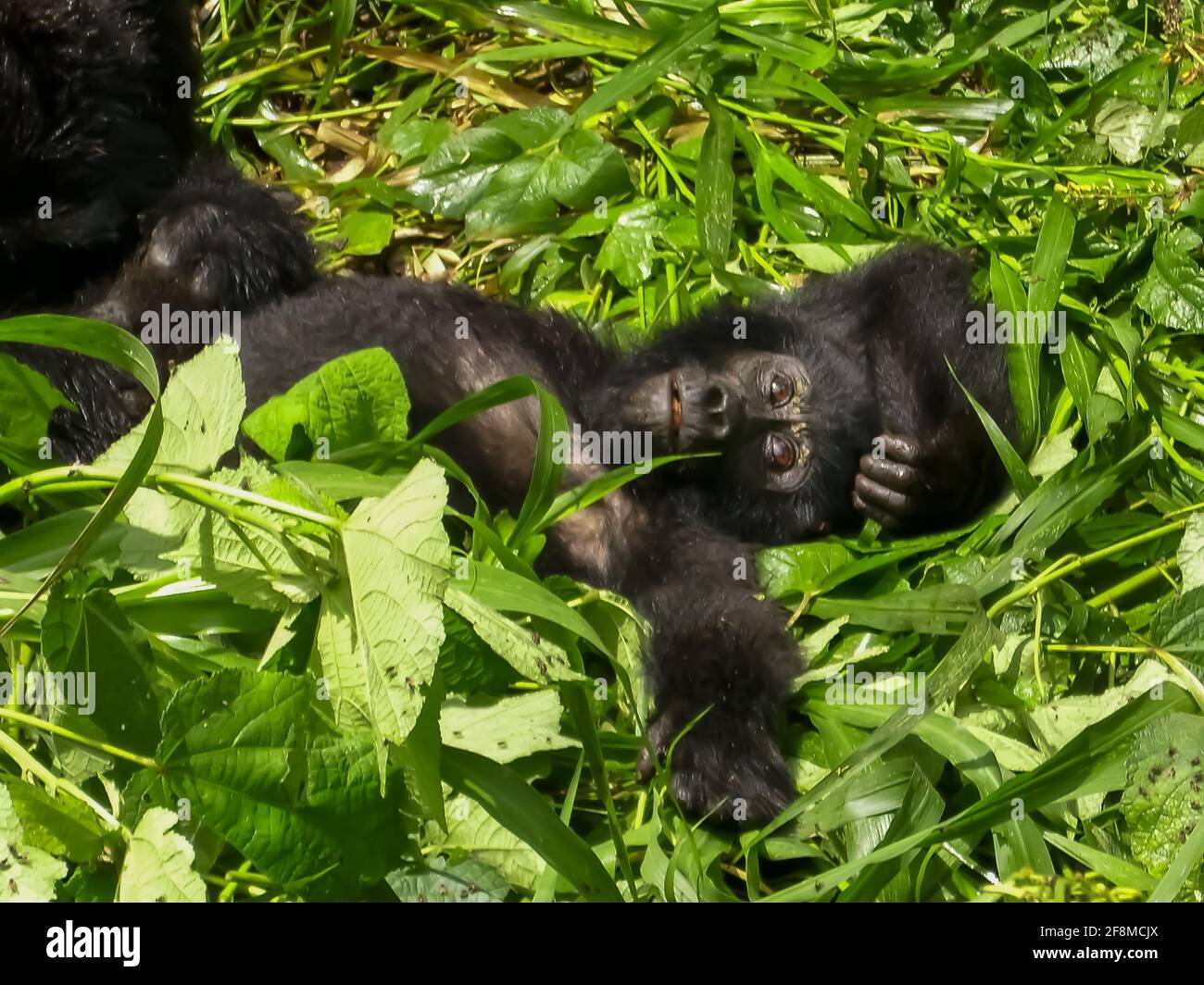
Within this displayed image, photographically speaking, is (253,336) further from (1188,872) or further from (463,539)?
(1188,872)

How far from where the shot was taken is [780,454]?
10.4ft

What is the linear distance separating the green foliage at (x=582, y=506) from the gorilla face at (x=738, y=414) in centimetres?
25

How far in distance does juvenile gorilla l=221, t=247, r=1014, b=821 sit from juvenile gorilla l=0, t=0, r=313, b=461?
0.59 feet

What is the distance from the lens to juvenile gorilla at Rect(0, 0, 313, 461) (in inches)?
112

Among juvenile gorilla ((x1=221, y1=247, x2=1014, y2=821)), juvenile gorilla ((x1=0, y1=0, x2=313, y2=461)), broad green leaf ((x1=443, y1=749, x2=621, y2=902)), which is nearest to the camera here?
broad green leaf ((x1=443, y1=749, x2=621, y2=902))

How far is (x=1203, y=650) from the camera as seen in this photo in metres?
2.39

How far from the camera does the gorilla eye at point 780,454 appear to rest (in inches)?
125

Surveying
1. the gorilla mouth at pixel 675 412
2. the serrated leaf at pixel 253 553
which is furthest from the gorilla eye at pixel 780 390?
the serrated leaf at pixel 253 553

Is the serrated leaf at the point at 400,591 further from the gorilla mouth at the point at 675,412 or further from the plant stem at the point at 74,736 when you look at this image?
the gorilla mouth at the point at 675,412

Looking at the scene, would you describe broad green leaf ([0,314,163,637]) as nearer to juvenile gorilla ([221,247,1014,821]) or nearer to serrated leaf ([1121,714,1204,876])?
juvenile gorilla ([221,247,1014,821])

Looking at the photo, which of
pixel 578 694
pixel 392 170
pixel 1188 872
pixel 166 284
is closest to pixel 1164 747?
pixel 1188 872

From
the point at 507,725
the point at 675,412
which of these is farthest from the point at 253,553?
the point at 675,412

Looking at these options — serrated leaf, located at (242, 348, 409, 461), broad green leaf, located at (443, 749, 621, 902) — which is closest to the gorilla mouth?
serrated leaf, located at (242, 348, 409, 461)

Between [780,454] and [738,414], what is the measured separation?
179mm
